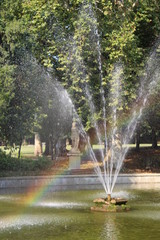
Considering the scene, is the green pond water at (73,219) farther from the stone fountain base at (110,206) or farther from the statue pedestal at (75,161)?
the statue pedestal at (75,161)

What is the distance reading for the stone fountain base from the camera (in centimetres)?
1538

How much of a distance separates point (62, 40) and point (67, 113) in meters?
14.5

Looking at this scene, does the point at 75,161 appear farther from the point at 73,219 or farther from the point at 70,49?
the point at 73,219

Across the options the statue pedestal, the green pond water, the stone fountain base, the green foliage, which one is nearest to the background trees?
the green foliage

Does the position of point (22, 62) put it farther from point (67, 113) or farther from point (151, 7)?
point (67, 113)

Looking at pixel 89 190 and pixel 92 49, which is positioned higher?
pixel 92 49

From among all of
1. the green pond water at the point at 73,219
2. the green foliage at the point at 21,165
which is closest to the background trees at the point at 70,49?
the green foliage at the point at 21,165

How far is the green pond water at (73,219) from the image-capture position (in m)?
11.6

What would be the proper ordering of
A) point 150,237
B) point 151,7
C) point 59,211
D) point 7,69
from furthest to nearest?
point 151,7 < point 7,69 < point 59,211 < point 150,237

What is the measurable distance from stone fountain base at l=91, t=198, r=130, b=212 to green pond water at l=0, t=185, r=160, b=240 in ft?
0.92

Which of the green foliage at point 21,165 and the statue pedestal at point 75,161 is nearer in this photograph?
the statue pedestal at point 75,161

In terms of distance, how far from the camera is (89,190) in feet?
70.1

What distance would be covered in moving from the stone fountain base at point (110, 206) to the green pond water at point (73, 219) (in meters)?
0.28

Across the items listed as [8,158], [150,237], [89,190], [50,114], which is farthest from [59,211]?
[50,114]
